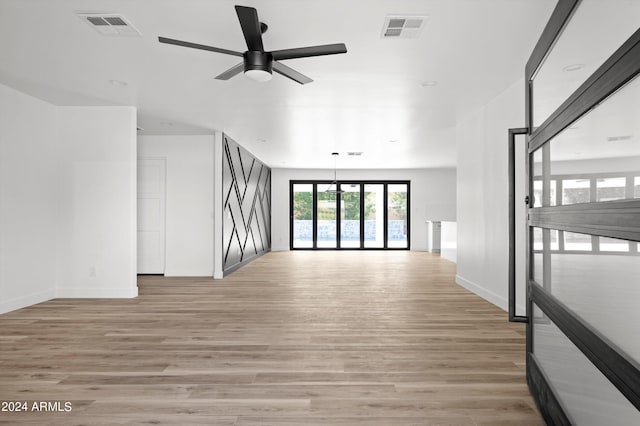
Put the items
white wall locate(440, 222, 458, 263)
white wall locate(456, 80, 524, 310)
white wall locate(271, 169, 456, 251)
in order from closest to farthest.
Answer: white wall locate(456, 80, 524, 310), white wall locate(440, 222, 458, 263), white wall locate(271, 169, 456, 251)

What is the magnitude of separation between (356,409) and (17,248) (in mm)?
4540

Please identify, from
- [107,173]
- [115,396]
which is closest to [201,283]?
[107,173]

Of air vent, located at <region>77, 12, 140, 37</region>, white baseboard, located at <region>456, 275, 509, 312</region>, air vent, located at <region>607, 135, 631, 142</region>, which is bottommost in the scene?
white baseboard, located at <region>456, 275, 509, 312</region>

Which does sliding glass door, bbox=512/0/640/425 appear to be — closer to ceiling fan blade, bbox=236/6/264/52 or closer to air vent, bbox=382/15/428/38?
air vent, bbox=382/15/428/38

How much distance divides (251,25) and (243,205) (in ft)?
20.2

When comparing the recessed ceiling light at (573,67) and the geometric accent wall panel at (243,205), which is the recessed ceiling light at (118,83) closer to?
the geometric accent wall panel at (243,205)

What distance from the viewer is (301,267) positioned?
7836mm

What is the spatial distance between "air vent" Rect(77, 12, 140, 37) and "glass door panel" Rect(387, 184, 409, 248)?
383 inches

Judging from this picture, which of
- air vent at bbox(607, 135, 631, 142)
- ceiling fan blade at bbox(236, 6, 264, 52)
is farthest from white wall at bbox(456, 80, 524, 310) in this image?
air vent at bbox(607, 135, 631, 142)

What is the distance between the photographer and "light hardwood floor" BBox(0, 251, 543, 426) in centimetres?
205

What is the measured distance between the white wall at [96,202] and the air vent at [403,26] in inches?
151

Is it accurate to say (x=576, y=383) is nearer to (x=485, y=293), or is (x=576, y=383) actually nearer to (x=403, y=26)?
(x=403, y=26)

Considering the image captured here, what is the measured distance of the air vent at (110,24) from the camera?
8.87ft

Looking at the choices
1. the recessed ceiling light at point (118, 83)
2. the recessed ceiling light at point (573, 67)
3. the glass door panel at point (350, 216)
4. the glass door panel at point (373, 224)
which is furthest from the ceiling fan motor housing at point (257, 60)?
the glass door panel at point (373, 224)
